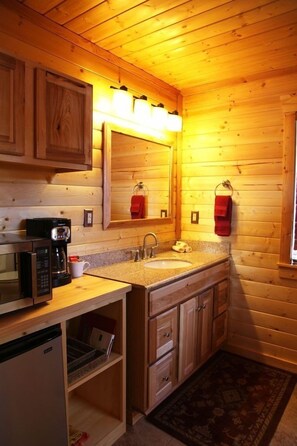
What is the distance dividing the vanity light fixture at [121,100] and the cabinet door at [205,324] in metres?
1.47

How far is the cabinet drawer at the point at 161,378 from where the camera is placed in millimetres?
1808

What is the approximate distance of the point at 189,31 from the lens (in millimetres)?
1895

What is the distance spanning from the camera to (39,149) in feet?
4.94

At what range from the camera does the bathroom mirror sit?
7.17ft

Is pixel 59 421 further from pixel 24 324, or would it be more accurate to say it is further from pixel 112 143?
pixel 112 143

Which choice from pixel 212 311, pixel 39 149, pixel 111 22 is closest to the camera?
pixel 39 149

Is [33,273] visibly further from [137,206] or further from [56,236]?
[137,206]

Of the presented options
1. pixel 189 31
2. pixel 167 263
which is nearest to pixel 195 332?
pixel 167 263

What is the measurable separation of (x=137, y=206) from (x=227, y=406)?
155 centimetres

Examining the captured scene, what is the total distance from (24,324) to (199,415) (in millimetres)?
1354

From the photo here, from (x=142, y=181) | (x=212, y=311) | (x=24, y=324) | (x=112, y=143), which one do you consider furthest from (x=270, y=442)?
(x=112, y=143)

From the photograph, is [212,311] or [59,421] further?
[212,311]

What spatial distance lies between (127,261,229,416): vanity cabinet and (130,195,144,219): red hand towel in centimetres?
67

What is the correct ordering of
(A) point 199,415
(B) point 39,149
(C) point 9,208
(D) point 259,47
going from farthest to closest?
(D) point 259,47, (A) point 199,415, (C) point 9,208, (B) point 39,149
